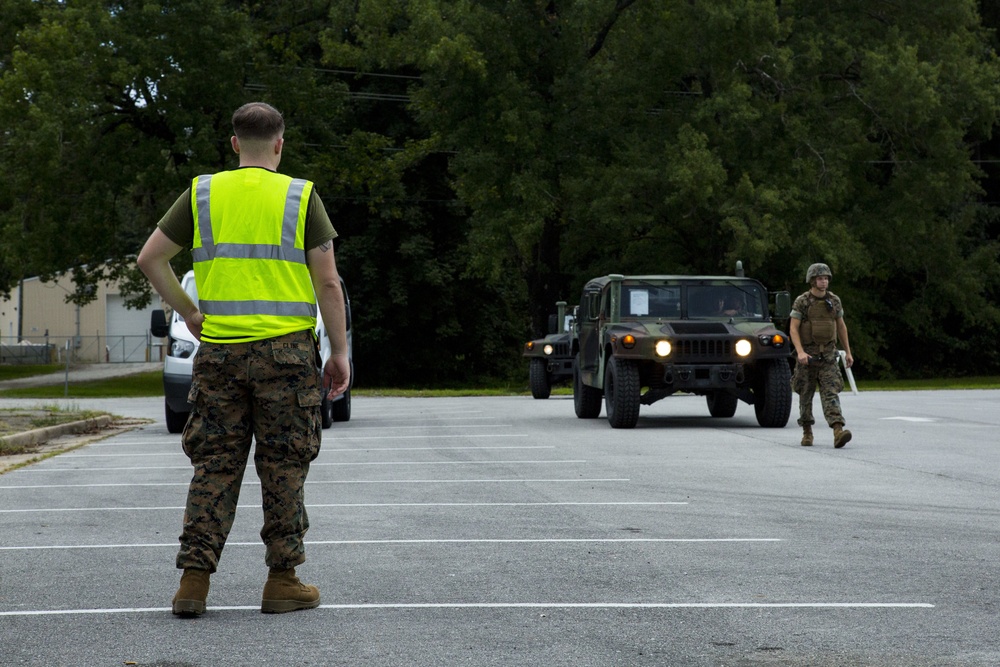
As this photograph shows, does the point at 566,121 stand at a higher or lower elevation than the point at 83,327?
higher

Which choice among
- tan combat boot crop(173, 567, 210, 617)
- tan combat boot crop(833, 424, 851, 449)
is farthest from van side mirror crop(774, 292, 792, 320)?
tan combat boot crop(173, 567, 210, 617)

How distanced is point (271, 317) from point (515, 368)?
152 feet

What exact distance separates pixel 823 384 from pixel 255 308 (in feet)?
32.1

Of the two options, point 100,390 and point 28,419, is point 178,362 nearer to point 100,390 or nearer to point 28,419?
point 28,419

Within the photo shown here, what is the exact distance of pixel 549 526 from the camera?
8438mm

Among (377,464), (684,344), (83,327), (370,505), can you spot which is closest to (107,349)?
(83,327)

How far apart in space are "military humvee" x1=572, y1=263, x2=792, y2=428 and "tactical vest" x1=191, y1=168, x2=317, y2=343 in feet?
38.0

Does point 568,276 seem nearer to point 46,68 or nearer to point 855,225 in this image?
point 855,225

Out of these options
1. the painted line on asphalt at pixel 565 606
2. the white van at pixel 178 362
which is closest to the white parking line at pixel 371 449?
the white van at pixel 178 362

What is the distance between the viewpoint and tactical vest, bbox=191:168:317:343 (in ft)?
18.6

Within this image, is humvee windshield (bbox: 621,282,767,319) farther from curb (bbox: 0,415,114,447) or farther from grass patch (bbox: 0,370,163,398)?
grass patch (bbox: 0,370,163,398)

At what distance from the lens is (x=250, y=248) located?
568cm

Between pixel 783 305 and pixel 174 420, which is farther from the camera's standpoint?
pixel 783 305

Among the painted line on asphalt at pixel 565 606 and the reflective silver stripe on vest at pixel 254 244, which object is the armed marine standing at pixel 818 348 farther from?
the reflective silver stripe on vest at pixel 254 244
